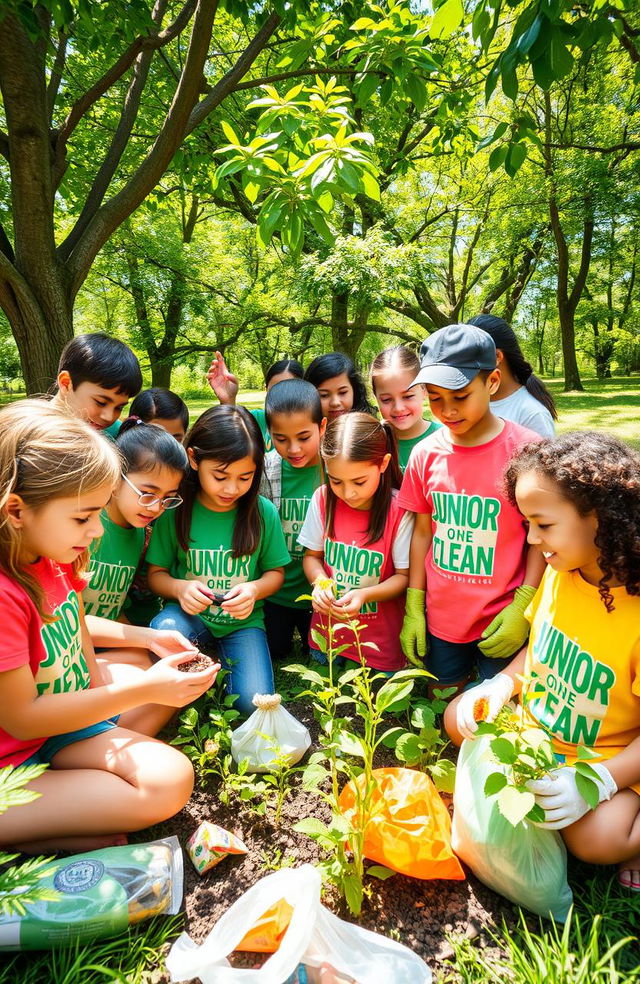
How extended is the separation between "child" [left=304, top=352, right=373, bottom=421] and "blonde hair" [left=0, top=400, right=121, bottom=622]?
5.82ft

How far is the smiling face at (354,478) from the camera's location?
2.17 meters

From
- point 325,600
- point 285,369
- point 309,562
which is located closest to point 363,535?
point 309,562

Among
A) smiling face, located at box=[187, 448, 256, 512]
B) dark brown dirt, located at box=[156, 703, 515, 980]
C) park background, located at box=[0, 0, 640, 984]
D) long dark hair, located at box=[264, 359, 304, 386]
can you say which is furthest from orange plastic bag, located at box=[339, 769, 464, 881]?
long dark hair, located at box=[264, 359, 304, 386]

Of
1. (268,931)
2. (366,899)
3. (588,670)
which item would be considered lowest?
(366,899)

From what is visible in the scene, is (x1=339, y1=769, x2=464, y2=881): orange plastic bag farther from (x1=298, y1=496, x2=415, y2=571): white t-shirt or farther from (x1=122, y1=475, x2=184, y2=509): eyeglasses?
(x1=122, y1=475, x2=184, y2=509): eyeglasses

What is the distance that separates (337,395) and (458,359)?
1.26m

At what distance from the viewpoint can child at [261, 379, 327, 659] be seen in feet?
8.81

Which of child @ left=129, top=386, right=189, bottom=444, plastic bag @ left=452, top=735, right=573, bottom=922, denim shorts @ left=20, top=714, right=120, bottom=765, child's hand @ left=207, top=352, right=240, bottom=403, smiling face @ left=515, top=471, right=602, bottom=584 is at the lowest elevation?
plastic bag @ left=452, top=735, right=573, bottom=922

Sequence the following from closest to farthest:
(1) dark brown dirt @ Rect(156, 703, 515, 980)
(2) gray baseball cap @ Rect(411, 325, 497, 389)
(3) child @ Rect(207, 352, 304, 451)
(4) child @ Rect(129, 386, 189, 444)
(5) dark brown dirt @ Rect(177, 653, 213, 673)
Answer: (1) dark brown dirt @ Rect(156, 703, 515, 980)
(5) dark brown dirt @ Rect(177, 653, 213, 673)
(2) gray baseball cap @ Rect(411, 325, 497, 389)
(4) child @ Rect(129, 386, 189, 444)
(3) child @ Rect(207, 352, 304, 451)

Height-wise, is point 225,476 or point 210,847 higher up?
point 225,476

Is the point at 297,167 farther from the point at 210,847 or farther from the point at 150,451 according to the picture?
the point at 210,847

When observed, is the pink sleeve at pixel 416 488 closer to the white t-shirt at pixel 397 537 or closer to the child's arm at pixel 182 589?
the white t-shirt at pixel 397 537

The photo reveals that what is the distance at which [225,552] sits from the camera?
8.02 ft

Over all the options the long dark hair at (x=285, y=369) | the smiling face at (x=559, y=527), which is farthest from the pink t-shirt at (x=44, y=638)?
the long dark hair at (x=285, y=369)
